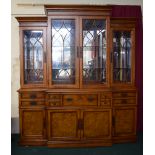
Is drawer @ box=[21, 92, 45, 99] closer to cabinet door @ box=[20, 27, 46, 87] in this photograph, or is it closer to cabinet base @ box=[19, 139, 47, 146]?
cabinet door @ box=[20, 27, 46, 87]

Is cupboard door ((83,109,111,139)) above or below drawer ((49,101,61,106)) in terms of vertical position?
below

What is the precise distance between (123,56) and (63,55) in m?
1.00

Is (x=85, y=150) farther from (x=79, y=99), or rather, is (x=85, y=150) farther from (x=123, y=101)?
(x=123, y=101)

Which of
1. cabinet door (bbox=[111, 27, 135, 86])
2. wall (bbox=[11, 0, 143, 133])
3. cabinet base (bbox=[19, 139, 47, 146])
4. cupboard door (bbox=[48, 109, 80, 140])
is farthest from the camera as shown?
wall (bbox=[11, 0, 143, 133])

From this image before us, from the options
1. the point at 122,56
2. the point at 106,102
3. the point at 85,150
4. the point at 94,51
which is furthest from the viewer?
the point at 122,56

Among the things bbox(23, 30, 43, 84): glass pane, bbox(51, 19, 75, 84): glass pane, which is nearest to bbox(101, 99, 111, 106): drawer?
bbox(51, 19, 75, 84): glass pane

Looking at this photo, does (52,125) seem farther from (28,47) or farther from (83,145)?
(28,47)

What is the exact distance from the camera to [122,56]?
369 cm

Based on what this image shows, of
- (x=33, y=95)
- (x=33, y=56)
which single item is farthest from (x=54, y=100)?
(x=33, y=56)

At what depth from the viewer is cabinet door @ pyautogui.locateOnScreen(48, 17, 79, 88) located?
334 cm

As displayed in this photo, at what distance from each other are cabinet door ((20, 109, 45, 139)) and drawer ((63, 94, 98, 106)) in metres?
0.43

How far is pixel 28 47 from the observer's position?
356 centimetres

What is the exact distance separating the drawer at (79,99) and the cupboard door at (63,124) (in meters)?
0.12
